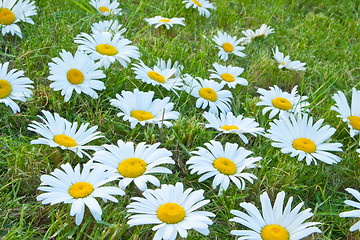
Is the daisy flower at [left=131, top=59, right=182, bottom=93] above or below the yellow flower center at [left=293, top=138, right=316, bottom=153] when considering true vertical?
above

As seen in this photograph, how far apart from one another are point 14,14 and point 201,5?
180 cm

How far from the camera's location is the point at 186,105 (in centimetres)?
283

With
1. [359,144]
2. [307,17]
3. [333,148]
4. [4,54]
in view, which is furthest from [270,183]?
[307,17]

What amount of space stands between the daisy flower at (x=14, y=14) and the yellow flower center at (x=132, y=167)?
153 cm

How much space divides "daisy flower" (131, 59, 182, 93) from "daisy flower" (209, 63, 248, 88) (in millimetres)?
319

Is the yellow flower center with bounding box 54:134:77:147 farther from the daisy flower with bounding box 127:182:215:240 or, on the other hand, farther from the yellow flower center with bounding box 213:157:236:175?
the yellow flower center with bounding box 213:157:236:175

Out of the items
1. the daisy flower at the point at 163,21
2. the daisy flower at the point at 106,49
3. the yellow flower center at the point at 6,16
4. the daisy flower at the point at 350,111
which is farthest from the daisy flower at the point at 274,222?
the yellow flower center at the point at 6,16

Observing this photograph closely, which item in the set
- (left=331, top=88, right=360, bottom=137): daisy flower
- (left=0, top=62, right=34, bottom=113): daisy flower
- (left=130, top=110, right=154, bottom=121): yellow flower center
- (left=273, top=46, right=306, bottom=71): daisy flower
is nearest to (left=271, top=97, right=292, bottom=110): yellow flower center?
(left=331, top=88, right=360, bottom=137): daisy flower

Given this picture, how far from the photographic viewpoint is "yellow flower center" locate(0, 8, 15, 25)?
2949 millimetres

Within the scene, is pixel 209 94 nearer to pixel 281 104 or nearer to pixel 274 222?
pixel 281 104

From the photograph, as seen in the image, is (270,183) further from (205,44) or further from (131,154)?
(205,44)

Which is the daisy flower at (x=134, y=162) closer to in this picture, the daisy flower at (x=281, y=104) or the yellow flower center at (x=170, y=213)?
the yellow flower center at (x=170, y=213)

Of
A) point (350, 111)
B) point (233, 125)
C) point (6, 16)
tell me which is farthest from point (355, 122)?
point (6, 16)

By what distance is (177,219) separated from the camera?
174 centimetres
